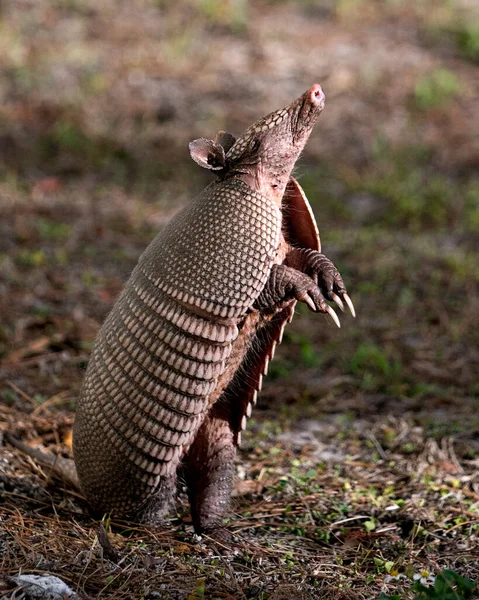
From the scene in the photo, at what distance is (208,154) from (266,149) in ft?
0.82

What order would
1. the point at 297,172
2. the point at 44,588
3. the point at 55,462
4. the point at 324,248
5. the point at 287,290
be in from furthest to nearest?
the point at 297,172 < the point at 324,248 < the point at 55,462 < the point at 287,290 < the point at 44,588

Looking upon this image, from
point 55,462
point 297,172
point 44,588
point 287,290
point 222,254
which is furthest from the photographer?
point 297,172

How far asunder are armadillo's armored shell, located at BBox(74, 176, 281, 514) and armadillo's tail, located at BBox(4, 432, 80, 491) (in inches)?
17.7

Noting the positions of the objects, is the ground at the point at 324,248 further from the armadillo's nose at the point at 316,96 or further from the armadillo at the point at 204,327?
the armadillo's nose at the point at 316,96

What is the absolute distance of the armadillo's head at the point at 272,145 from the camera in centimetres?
360

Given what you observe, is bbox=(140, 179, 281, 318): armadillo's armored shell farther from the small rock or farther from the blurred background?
the small rock

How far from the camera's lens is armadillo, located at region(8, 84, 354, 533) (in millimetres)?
3426

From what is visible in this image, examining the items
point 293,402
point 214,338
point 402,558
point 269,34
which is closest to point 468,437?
point 293,402

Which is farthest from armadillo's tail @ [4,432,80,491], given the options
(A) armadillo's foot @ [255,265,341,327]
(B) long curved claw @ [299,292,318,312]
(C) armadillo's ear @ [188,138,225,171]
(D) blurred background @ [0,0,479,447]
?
(C) armadillo's ear @ [188,138,225,171]

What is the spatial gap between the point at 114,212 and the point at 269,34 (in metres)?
4.93

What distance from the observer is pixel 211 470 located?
387 centimetres

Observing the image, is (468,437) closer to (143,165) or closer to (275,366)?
(275,366)

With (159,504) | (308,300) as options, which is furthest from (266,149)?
(159,504)

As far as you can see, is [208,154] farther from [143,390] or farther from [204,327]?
[143,390]
